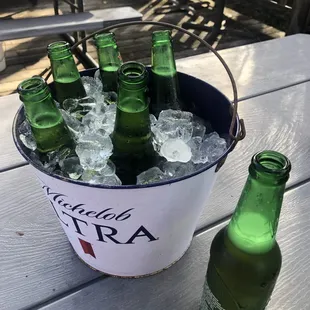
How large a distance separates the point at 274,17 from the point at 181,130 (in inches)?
112

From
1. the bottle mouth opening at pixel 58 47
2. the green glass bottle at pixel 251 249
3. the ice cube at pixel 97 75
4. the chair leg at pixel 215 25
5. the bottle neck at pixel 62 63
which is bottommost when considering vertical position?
the chair leg at pixel 215 25

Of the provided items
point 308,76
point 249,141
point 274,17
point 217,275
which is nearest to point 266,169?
point 217,275

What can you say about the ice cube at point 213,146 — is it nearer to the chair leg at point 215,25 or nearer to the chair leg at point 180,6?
the chair leg at point 215,25

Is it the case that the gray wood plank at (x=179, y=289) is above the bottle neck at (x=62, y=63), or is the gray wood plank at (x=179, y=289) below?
below

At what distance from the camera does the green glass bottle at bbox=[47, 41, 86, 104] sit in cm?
60

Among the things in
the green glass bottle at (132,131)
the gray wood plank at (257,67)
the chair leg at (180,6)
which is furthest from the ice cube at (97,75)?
the chair leg at (180,6)

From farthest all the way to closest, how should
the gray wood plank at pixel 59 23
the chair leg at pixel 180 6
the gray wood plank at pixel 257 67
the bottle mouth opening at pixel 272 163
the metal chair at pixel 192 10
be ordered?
the chair leg at pixel 180 6
the metal chair at pixel 192 10
the gray wood plank at pixel 59 23
the gray wood plank at pixel 257 67
the bottle mouth opening at pixel 272 163

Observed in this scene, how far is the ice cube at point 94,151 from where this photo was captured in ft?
1.60

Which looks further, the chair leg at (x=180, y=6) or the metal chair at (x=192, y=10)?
the chair leg at (x=180, y=6)

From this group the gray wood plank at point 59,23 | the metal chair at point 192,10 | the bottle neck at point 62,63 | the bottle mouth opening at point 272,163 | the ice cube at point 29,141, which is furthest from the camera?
the metal chair at point 192,10

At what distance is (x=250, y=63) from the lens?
117cm

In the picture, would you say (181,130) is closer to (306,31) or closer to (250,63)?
(250,63)

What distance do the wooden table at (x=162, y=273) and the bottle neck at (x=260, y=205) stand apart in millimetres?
154

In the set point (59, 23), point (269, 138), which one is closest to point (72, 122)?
point (269, 138)
